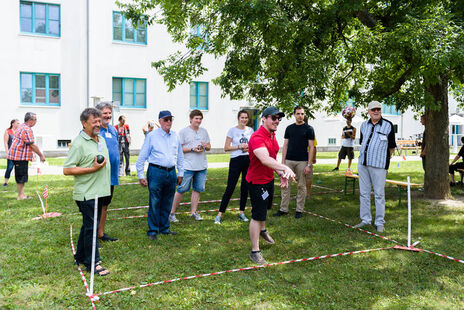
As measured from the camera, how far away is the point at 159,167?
577 cm

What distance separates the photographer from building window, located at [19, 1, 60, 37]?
2086 centimetres

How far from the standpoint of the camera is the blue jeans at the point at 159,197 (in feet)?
18.9

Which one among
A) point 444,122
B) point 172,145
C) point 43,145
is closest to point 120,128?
point 172,145

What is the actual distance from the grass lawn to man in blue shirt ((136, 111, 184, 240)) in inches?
17.8

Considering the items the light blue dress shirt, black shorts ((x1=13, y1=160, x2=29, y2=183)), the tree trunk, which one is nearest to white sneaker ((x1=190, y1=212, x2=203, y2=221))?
the light blue dress shirt

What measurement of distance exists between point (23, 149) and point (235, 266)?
6282 mm

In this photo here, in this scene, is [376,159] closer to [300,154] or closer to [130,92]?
[300,154]

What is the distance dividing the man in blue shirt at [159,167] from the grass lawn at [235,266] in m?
0.45

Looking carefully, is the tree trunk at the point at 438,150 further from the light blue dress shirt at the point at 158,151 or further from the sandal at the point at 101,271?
the sandal at the point at 101,271

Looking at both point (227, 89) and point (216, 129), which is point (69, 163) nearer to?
point (227, 89)

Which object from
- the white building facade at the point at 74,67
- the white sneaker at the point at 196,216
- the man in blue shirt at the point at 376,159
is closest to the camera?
the man in blue shirt at the point at 376,159

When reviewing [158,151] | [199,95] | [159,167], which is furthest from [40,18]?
[159,167]

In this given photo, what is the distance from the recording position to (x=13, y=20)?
2050 cm

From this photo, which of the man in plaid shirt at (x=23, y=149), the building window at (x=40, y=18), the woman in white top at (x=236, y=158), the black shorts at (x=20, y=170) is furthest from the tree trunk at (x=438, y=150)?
the building window at (x=40, y=18)
